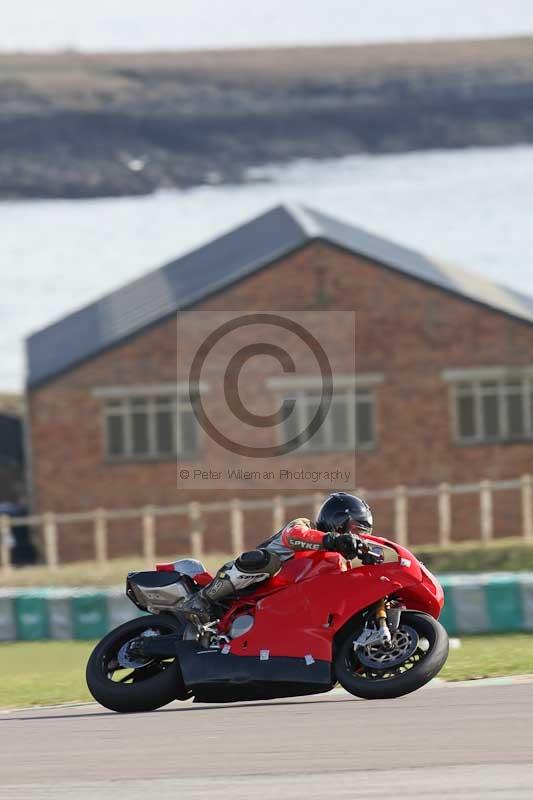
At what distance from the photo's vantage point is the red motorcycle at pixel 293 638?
38.1ft

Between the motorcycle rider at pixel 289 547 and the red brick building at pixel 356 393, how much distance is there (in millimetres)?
26532

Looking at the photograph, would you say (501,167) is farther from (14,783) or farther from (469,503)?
(14,783)

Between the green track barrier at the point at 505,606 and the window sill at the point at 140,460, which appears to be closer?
the green track barrier at the point at 505,606

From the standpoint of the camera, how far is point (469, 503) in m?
39.3

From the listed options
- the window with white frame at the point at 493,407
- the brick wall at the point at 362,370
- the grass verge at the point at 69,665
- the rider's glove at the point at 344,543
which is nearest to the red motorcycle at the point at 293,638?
the rider's glove at the point at 344,543

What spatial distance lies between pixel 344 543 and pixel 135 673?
1905 millimetres

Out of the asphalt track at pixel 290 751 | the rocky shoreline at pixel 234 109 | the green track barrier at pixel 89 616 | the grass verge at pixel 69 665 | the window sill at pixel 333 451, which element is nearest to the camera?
the asphalt track at pixel 290 751

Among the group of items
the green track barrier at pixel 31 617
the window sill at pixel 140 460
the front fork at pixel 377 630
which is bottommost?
the green track barrier at pixel 31 617

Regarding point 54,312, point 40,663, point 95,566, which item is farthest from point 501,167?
point 40,663

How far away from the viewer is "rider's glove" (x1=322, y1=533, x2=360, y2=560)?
11.7 metres

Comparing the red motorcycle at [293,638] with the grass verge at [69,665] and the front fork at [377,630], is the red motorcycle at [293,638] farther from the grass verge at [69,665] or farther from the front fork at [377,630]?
the grass verge at [69,665]

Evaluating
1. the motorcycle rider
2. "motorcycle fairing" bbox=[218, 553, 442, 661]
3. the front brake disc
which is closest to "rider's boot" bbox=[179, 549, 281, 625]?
the motorcycle rider

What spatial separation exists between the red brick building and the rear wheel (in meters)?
26.3

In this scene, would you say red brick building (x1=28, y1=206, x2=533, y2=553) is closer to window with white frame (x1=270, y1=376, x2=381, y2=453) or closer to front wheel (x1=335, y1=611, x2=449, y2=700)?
window with white frame (x1=270, y1=376, x2=381, y2=453)
